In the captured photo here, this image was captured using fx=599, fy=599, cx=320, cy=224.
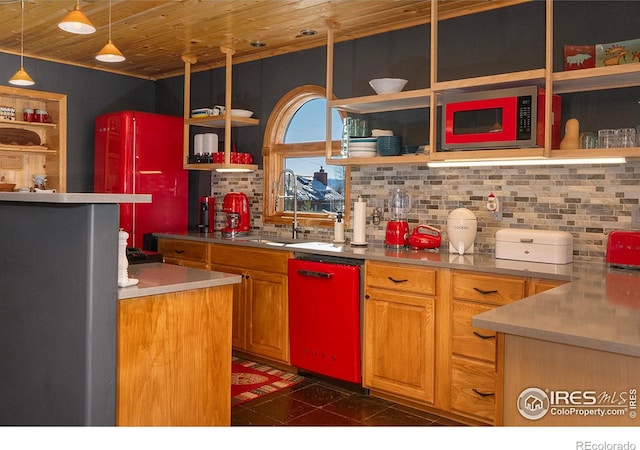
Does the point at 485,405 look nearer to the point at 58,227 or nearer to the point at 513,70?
the point at 513,70

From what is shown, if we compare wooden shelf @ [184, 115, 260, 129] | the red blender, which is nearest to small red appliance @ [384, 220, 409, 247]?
the red blender

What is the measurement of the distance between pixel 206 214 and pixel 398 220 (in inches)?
77.2

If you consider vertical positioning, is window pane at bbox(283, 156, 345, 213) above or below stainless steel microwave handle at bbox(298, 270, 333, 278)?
above

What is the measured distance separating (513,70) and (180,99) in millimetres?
3400

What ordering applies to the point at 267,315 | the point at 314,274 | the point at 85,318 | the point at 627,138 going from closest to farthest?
the point at 85,318, the point at 627,138, the point at 314,274, the point at 267,315

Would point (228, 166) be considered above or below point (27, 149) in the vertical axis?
below

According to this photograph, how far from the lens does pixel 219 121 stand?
5121 millimetres

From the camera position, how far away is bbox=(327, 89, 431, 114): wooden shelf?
376 centimetres

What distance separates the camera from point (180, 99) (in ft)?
19.3

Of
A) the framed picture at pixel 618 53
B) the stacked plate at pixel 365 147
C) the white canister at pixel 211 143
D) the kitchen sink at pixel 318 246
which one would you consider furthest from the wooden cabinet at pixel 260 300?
the framed picture at pixel 618 53

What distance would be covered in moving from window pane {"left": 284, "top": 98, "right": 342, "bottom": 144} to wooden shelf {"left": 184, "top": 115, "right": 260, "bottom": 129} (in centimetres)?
34

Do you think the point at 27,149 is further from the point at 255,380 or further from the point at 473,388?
the point at 473,388

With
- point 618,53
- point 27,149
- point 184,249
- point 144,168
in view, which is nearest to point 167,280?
point 184,249

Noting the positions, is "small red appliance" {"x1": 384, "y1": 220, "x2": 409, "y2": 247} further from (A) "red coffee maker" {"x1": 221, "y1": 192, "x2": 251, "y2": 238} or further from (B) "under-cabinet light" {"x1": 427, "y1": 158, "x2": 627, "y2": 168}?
(A) "red coffee maker" {"x1": 221, "y1": 192, "x2": 251, "y2": 238}
